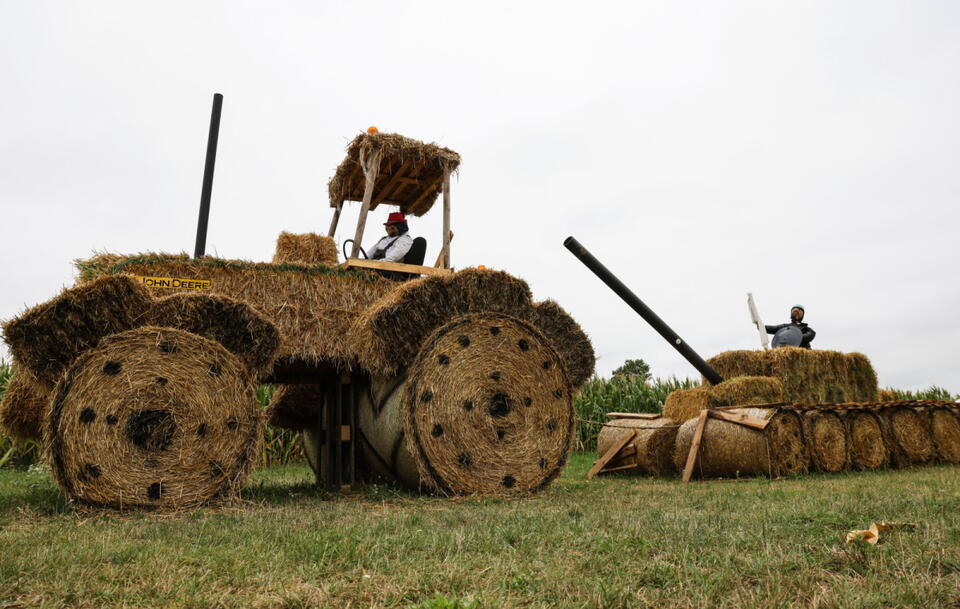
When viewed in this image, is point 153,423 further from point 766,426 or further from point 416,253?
point 766,426

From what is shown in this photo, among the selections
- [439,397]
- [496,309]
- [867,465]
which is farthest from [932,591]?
[867,465]

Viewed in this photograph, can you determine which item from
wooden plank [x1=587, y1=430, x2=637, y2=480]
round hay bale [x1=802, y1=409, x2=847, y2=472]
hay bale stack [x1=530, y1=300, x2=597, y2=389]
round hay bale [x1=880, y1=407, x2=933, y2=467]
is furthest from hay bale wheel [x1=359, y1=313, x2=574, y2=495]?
round hay bale [x1=880, y1=407, x2=933, y2=467]

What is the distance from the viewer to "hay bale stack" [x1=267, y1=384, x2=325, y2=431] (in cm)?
1064

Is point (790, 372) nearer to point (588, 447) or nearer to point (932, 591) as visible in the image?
point (588, 447)

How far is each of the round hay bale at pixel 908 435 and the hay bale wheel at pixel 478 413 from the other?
262 inches

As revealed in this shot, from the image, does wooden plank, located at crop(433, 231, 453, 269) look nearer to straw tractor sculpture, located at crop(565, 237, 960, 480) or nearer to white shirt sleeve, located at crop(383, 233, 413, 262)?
white shirt sleeve, located at crop(383, 233, 413, 262)

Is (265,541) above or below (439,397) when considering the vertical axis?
below

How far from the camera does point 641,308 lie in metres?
12.3

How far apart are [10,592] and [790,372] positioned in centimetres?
1329

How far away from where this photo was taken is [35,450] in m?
15.7

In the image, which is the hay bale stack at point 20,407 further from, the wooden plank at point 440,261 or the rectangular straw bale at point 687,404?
the rectangular straw bale at point 687,404

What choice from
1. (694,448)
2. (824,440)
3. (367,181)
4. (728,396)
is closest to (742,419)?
(694,448)

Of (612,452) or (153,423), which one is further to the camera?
(612,452)

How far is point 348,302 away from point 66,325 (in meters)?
3.05
